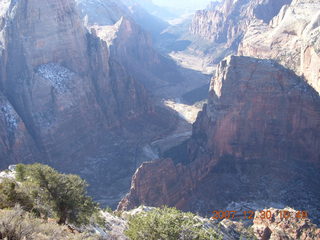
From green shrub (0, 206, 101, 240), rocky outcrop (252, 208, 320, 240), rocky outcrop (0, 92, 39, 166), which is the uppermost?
green shrub (0, 206, 101, 240)

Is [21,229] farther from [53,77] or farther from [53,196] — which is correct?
[53,77]

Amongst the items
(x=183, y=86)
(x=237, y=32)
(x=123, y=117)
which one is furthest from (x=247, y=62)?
(x=237, y=32)

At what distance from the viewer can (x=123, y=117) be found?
275 ft

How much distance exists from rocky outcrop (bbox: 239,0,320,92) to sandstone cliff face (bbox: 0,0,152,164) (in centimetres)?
4123

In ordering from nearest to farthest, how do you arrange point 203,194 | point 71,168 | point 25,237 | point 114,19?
point 25,237
point 203,194
point 71,168
point 114,19

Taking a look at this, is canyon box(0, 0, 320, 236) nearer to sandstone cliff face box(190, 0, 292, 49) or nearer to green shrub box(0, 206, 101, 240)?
green shrub box(0, 206, 101, 240)

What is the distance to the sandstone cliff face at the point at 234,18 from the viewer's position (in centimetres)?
14712

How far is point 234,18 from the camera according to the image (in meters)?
180

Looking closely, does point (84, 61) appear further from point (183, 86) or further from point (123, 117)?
point (183, 86)

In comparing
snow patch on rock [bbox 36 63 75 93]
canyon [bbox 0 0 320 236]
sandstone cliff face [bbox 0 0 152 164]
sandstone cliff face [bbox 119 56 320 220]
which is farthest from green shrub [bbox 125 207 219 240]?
snow patch on rock [bbox 36 63 75 93]

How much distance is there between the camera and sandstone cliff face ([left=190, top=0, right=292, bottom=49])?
147m

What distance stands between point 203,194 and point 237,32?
422ft

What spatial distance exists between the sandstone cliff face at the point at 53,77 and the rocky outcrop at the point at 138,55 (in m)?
44.8

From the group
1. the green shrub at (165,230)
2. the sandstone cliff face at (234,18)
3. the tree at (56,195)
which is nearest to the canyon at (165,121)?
the green shrub at (165,230)
